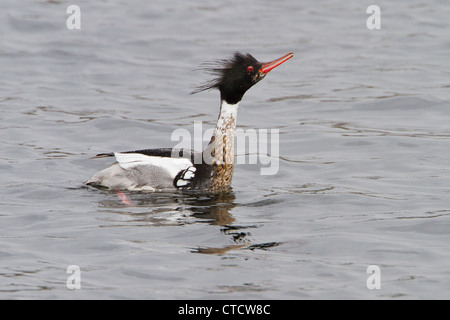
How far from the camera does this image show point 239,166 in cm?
1299

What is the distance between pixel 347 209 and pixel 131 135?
5.26 meters

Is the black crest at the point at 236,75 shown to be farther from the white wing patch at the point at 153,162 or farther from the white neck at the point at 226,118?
the white wing patch at the point at 153,162

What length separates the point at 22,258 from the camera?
8578 millimetres

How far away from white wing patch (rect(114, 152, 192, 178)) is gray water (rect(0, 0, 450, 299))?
351mm

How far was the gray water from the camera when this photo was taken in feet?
27.3

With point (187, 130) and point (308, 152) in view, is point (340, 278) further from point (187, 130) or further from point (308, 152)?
point (187, 130)

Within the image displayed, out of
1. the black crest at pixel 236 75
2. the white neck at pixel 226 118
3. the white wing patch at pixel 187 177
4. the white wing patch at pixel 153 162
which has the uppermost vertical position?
the black crest at pixel 236 75

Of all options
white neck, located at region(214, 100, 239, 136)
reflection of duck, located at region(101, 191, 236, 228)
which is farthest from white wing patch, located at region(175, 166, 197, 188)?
white neck, located at region(214, 100, 239, 136)

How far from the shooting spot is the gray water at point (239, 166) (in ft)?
27.3

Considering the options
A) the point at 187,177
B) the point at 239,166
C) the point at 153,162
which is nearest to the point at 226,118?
the point at 187,177

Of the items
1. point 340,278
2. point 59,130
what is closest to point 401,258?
point 340,278

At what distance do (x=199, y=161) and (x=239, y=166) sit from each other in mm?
1935

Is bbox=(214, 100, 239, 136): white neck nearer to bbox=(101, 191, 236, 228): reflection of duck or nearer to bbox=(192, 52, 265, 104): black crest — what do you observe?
bbox=(192, 52, 265, 104): black crest

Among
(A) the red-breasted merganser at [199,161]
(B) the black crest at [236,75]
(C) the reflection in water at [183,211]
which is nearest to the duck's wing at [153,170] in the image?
(A) the red-breasted merganser at [199,161]
